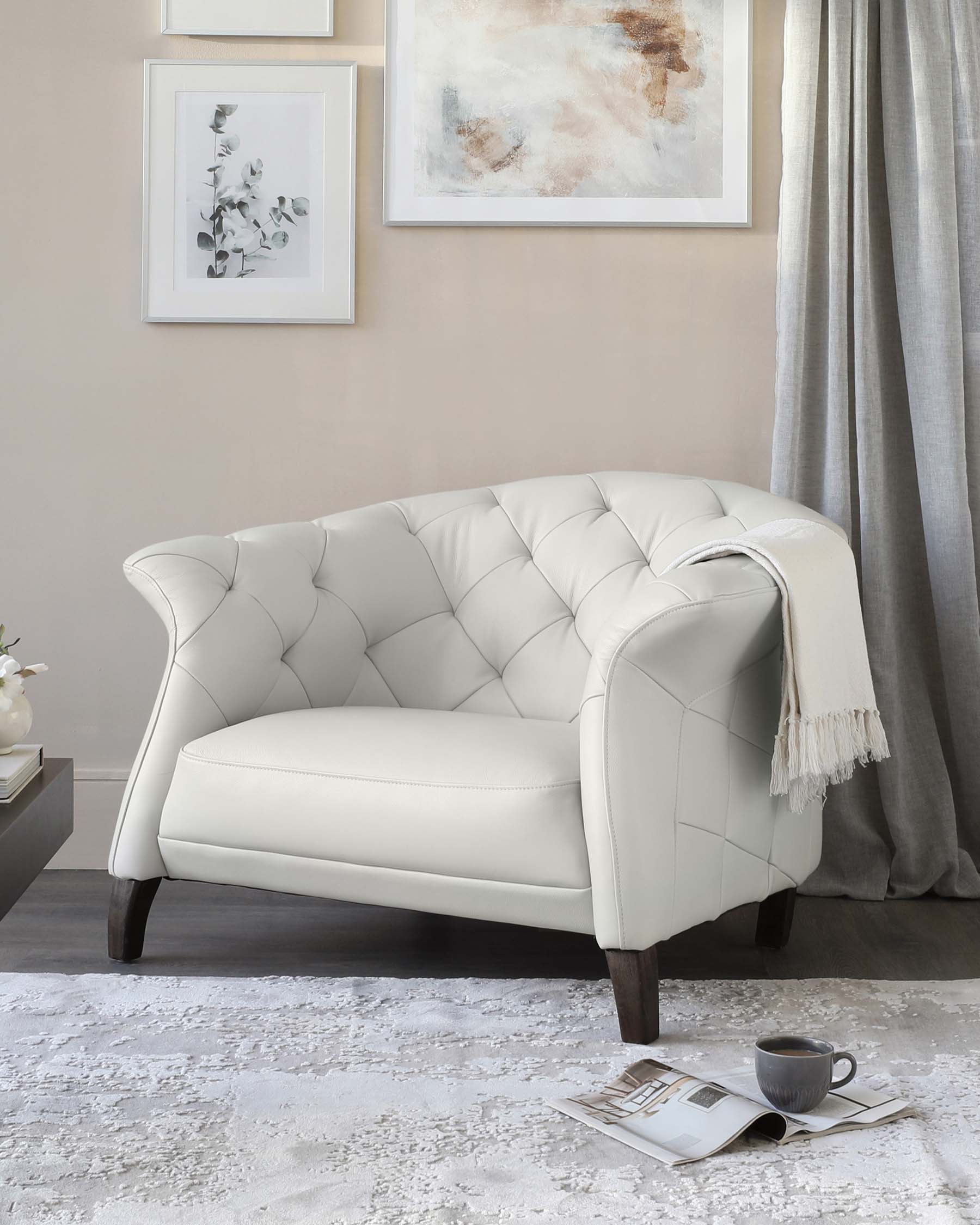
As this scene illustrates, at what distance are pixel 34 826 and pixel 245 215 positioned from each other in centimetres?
170

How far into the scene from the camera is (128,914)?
2.00 meters

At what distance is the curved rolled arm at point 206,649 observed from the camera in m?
1.98

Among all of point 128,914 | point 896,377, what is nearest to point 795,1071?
point 128,914

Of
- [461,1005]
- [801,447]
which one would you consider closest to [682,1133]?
[461,1005]

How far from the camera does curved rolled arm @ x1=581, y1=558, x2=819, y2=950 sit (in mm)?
1657

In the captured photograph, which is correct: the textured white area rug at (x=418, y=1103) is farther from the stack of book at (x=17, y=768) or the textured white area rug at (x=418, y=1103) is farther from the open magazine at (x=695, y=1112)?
the stack of book at (x=17, y=768)

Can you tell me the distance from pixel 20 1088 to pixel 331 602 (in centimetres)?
106

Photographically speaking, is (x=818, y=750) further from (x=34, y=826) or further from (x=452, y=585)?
(x=34, y=826)

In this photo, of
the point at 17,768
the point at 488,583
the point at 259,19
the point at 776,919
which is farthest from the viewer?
the point at 259,19

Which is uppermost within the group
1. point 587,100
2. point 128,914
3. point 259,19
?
point 259,19

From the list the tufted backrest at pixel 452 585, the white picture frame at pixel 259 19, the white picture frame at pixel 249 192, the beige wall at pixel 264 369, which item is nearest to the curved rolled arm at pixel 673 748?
the tufted backrest at pixel 452 585

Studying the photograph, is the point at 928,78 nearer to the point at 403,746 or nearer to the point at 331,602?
the point at 331,602

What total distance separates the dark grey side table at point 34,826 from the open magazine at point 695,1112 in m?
0.76

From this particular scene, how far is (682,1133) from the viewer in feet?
4.60
